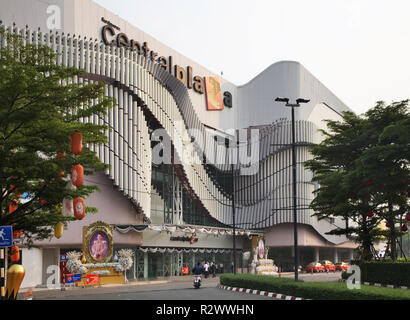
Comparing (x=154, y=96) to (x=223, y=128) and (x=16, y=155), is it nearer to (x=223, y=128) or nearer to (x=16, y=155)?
(x=223, y=128)

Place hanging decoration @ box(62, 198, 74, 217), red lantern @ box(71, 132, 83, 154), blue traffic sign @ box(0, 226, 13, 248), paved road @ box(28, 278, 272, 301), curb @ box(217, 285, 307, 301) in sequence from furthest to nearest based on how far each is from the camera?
paved road @ box(28, 278, 272, 301) < curb @ box(217, 285, 307, 301) < hanging decoration @ box(62, 198, 74, 217) < red lantern @ box(71, 132, 83, 154) < blue traffic sign @ box(0, 226, 13, 248)

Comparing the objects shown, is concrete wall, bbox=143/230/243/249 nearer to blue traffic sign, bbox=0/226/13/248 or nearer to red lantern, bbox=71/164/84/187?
red lantern, bbox=71/164/84/187

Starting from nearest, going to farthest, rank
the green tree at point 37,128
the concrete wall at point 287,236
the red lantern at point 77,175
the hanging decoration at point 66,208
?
the green tree at point 37,128
the red lantern at point 77,175
the hanging decoration at point 66,208
the concrete wall at point 287,236

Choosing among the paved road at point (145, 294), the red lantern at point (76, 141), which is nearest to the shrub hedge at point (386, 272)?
the paved road at point (145, 294)

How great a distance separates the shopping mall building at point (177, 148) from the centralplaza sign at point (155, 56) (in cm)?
13

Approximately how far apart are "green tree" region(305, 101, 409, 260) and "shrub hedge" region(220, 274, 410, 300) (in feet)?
28.4

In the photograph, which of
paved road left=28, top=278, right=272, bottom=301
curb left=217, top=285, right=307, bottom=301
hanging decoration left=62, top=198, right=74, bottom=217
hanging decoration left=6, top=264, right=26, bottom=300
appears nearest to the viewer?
hanging decoration left=6, top=264, right=26, bottom=300

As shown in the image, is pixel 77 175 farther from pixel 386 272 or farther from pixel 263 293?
pixel 386 272

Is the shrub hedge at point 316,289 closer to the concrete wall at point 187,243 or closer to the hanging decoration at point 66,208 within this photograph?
the hanging decoration at point 66,208

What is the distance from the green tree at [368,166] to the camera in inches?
1328

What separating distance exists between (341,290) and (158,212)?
38.1m

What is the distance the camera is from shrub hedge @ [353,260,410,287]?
33750 mm

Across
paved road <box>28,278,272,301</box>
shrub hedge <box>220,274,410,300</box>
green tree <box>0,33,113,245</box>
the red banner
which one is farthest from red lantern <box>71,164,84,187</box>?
the red banner

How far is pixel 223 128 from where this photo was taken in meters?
76.1
